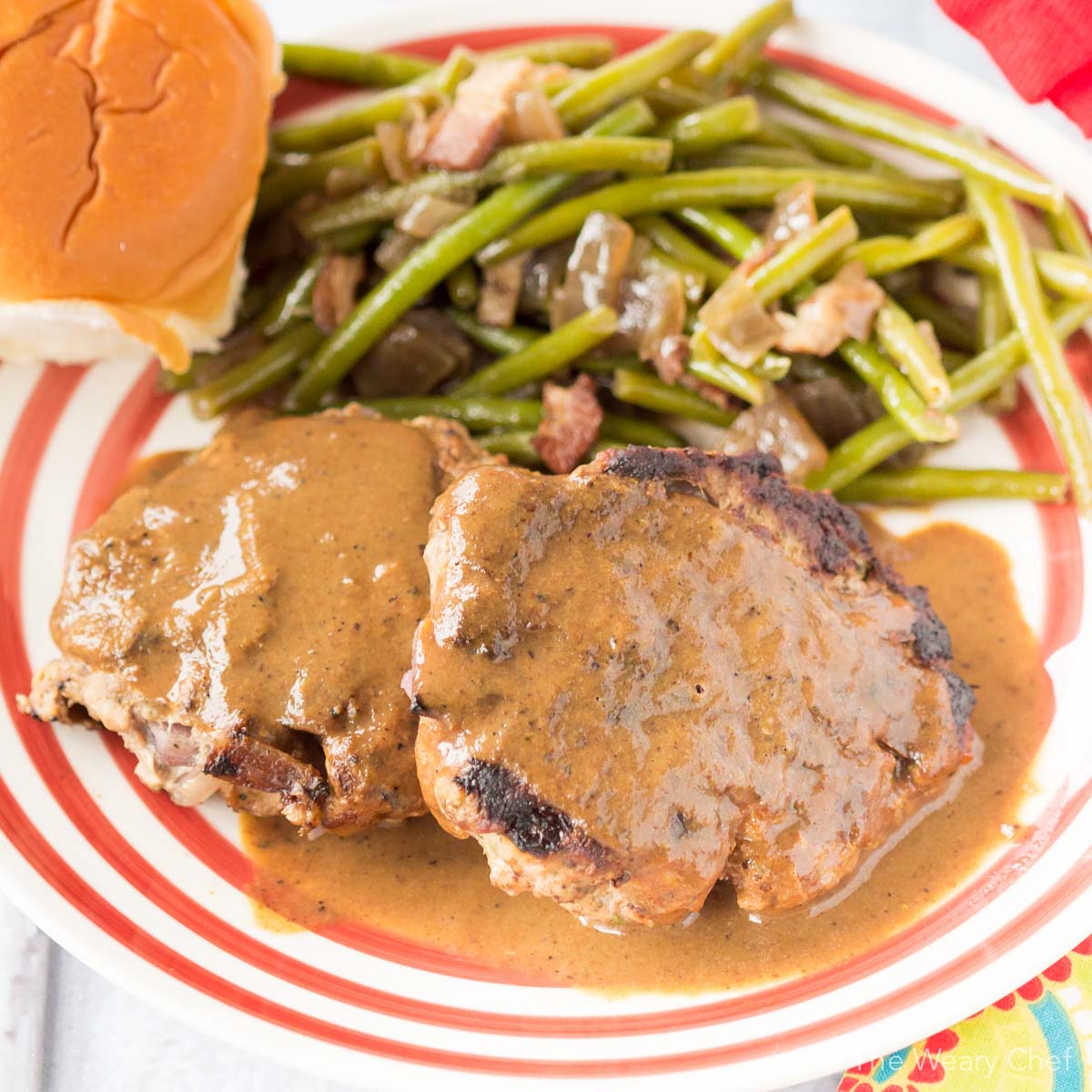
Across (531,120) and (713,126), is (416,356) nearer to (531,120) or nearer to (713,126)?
(531,120)

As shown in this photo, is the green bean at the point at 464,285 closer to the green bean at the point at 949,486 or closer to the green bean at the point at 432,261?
the green bean at the point at 432,261

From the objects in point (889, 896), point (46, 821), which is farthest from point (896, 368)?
point (46, 821)

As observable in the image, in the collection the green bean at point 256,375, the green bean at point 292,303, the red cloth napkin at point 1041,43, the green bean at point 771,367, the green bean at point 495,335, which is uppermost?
the red cloth napkin at point 1041,43

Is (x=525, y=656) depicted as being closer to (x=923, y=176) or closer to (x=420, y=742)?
(x=420, y=742)

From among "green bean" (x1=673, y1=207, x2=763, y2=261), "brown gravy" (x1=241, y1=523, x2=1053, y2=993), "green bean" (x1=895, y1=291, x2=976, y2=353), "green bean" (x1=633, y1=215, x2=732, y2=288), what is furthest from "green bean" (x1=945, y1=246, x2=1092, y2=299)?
"brown gravy" (x1=241, y1=523, x2=1053, y2=993)

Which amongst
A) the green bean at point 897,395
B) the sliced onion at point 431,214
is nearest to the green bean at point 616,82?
the sliced onion at point 431,214

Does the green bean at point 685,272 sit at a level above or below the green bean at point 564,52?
below
